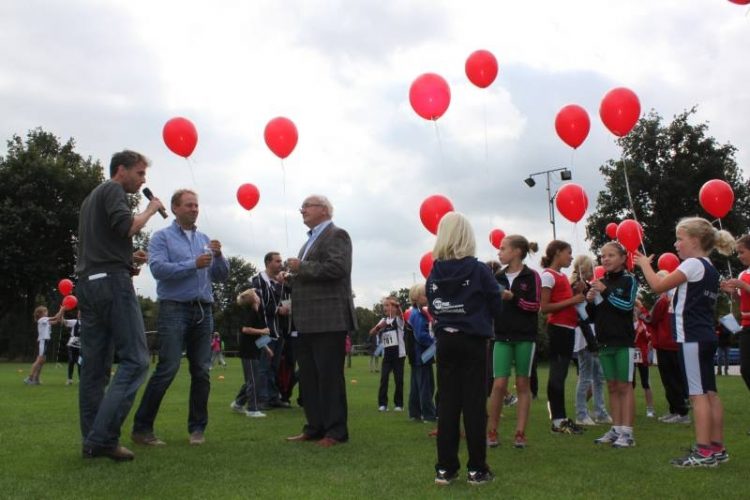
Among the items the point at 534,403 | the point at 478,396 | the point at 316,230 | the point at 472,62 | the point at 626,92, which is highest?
the point at 472,62

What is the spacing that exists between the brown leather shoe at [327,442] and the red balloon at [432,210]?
495cm

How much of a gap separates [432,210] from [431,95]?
1.97 meters

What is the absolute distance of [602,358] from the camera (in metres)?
6.36

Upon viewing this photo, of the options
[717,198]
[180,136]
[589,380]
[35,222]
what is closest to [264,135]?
[180,136]

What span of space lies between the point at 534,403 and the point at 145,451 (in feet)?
22.6

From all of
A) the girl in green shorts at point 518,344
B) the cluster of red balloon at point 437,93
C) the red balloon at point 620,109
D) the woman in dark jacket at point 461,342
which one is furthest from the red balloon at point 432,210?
the woman in dark jacket at point 461,342

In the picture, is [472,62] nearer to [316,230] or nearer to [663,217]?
[316,230]

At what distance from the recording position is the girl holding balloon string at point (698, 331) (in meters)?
5.07

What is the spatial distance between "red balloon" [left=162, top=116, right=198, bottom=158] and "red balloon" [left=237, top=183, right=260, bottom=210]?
2.43 meters

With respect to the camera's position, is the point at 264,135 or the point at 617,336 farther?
the point at 264,135

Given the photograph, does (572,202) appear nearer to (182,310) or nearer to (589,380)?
(589,380)

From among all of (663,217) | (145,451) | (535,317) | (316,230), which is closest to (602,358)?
(535,317)

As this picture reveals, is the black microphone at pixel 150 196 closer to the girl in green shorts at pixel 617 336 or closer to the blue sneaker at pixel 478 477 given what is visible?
the blue sneaker at pixel 478 477

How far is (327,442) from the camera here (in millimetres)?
5910
